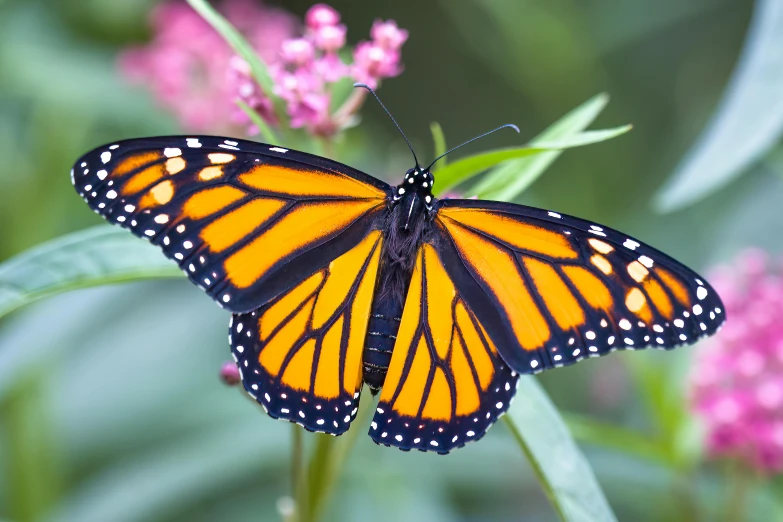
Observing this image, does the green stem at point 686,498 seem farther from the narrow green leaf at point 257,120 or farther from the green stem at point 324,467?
the narrow green leaf at point 257,120

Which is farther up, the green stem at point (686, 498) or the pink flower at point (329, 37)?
the pink flower at point (329, 37)

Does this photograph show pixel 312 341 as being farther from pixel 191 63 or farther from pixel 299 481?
pixel 191 63

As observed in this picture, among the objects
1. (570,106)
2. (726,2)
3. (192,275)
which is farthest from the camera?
(726,2)

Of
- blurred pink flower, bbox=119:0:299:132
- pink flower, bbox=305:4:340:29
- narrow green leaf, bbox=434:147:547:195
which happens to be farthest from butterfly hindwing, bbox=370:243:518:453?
blurred pink flower, bbox=119:0:299:132

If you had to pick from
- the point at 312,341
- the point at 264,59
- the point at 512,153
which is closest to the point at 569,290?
the point at 512,153

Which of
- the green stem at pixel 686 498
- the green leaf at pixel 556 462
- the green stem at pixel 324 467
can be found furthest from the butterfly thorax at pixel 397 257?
the green stem at pixel 686 498

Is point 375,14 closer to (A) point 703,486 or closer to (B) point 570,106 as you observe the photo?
(B) point 570,106

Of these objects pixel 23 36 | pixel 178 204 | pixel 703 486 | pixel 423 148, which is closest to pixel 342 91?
pixel 178 204

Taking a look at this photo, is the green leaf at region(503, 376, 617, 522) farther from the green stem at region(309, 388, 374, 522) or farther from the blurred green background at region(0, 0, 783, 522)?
the blurred green background at region(0, 0, 783, 522)
